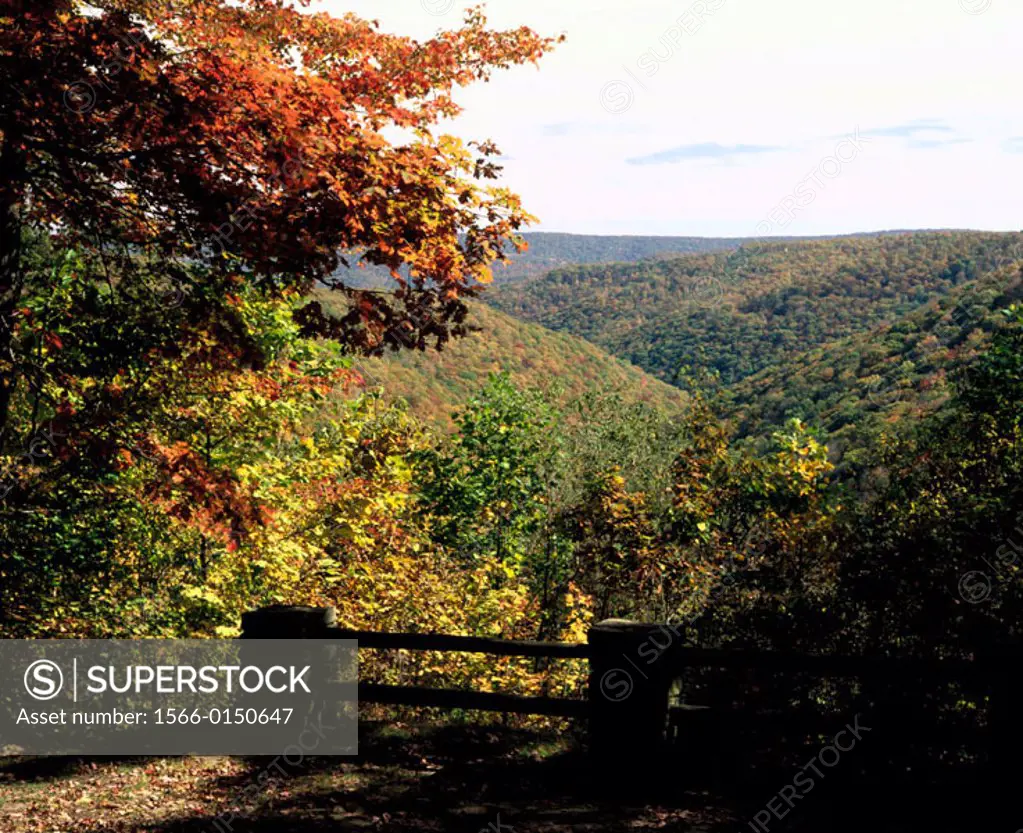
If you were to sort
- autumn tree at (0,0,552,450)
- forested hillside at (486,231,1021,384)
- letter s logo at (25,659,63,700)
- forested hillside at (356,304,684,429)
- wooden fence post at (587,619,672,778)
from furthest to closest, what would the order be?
forested hillside at (486,231,1021,384) < forested hillside at (356,304,684,429) < letter s logo at (25,659,63,700) < wooden fence post at (587,619,672,778) < autumn tree at (0,0,552,450)

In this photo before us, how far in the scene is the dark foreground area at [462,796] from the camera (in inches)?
225

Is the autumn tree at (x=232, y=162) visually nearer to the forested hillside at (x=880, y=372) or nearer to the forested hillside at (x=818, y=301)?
the forested hillside at (x=880, y=372)

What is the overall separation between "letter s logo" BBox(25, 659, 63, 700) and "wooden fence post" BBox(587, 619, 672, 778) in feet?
26.4

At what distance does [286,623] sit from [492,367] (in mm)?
103198

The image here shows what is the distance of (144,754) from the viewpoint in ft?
24.0

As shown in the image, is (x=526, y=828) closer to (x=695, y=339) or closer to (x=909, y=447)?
(x=909, y=447)

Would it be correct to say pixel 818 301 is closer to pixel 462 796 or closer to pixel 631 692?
pixel 631 692

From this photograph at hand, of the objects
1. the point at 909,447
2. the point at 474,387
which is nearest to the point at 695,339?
the point at 474,387

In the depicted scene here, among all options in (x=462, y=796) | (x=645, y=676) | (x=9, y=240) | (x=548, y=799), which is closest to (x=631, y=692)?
(x=645, y=676)

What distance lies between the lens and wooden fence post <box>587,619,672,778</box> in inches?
252

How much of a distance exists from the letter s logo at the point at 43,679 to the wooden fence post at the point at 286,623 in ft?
17.4

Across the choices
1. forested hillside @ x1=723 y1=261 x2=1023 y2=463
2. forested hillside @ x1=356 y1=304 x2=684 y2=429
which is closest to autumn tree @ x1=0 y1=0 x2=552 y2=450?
forested hillside @ x1=723 y1=261 x2=1023 y2=463

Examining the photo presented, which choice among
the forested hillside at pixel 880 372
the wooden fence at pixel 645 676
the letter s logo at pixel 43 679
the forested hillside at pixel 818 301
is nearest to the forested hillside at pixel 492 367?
the forested hillside at pixel 880 372

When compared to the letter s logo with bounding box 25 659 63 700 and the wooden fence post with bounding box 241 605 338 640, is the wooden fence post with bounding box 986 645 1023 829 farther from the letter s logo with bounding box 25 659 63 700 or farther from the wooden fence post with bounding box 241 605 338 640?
the letter s logo with bounding box 25 659 63 700
